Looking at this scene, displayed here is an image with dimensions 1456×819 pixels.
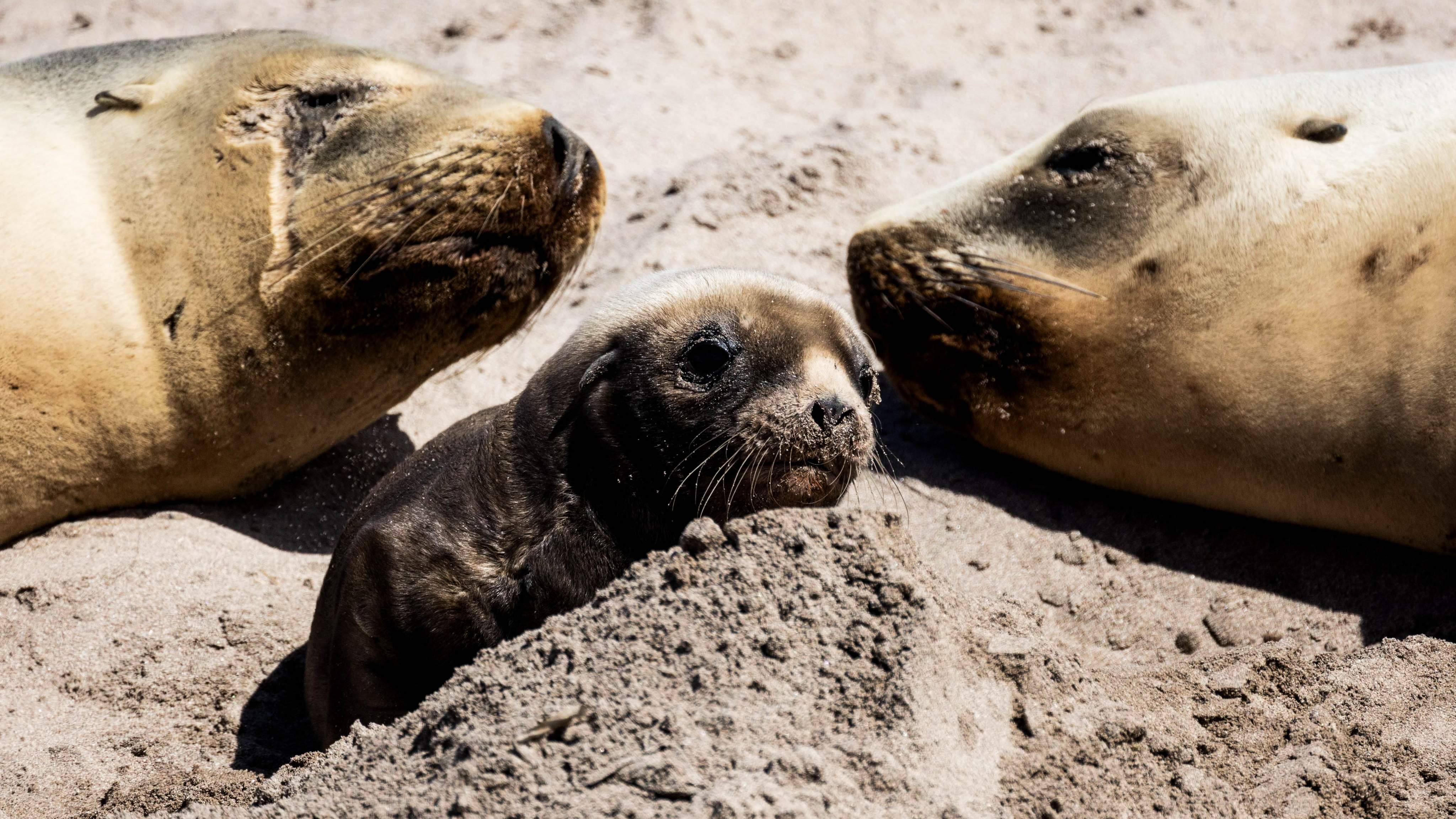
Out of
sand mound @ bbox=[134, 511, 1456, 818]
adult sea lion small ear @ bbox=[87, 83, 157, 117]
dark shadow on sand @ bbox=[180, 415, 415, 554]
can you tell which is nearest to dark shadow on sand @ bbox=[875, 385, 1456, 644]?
sand mound @ bbox=[134, 511, 1456, 818]

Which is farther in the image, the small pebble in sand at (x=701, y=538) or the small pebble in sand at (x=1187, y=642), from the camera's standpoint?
the small pebble in sand at (x=1187, y=642)

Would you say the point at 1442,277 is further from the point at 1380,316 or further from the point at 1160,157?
the point at 1160,157

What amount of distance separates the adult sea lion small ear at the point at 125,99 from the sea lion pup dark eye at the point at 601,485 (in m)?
1.81

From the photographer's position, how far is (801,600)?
2.83 m

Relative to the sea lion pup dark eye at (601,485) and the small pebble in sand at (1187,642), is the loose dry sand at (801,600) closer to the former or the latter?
the small pebble in sand at (1187,642)

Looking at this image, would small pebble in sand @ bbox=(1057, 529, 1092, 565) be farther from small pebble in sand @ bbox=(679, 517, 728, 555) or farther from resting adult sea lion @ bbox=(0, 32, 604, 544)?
small pebble in sand @ bbox=(679, 517, 728, 555)

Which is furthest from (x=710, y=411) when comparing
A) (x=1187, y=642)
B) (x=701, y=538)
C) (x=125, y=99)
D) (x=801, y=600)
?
(x=125, y=99)

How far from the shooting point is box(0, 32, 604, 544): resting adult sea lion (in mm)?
4129

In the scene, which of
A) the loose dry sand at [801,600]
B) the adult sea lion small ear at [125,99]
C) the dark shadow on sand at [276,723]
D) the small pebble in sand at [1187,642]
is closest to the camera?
the loose dry sand at [801,600]

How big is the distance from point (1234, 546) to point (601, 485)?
2.25 m

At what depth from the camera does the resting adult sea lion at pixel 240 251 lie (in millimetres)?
4129

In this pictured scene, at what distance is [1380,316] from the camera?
4148 millimetres

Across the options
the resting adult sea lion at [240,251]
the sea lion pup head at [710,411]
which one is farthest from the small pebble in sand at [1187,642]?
the resting adult sea lion at [240,251]

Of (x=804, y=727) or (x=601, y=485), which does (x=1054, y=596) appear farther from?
(x=804, y=727)
